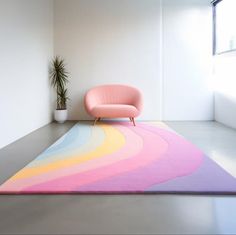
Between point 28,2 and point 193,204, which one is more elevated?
point 28,2

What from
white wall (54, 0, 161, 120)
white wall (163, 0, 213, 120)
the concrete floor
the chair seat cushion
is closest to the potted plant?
white wall (54, 0, 161, 120)

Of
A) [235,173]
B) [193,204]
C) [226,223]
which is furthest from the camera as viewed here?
[235,173]

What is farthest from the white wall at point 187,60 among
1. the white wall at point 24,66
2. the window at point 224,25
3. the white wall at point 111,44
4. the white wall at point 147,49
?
the white wall at point 24,66

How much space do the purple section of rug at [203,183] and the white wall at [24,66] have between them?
262cm

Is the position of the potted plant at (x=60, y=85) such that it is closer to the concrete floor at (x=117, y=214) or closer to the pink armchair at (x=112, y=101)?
the pink armchair at (x=112, y=101)

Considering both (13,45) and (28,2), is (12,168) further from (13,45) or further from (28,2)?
(28,2)

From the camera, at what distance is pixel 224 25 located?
6.31m

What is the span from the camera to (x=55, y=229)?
5.67 feet

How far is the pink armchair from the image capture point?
594 centimetres

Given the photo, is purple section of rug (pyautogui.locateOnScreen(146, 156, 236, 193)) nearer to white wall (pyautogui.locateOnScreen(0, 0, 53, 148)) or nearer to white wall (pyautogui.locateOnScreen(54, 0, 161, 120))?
white wall (pyautogui.locateOnScreen(0, 0, 53, 148))

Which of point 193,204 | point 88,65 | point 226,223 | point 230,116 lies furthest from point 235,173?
point 88,65

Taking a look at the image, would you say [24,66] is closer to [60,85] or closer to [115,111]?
[60,85]

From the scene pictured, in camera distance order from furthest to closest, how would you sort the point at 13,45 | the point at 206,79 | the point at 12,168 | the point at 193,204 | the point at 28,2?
the point at 206,79 → the point at 28,2 → the point at 13,45 → the point at 12,168 → the point at 193,204

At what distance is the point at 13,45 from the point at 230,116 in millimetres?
4320
